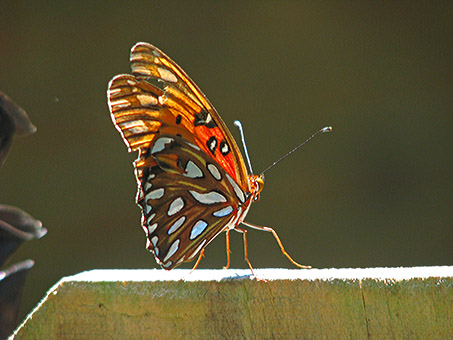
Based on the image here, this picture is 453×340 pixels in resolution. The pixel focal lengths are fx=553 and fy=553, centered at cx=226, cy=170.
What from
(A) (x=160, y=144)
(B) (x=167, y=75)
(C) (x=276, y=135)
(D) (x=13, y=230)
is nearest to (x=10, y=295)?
(D) (x=13, y=230)

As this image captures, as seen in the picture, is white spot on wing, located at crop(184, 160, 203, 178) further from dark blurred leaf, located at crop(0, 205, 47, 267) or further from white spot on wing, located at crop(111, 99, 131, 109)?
dark blurred leaf, located at crop(0, 205, 47, 267)

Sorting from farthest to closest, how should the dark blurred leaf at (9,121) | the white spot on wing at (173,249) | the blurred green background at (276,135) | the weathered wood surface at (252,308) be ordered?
1. the blurred green background at (276,135)
2. the white spot on wing at (173,249)
3. the dark blurred leaf at (9,121)
4. the weathered wood surface at (252,308)

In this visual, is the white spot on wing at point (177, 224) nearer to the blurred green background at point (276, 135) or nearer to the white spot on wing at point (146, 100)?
the white spot on wing at point (146, 100)

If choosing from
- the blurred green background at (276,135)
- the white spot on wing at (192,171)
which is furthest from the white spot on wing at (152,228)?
the blurred green background at (276,135)

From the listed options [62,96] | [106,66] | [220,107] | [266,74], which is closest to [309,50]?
[266,74]

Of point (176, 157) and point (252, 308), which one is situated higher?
point (176, 157)

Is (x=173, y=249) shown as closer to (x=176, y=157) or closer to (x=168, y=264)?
(x=168, y=264)
